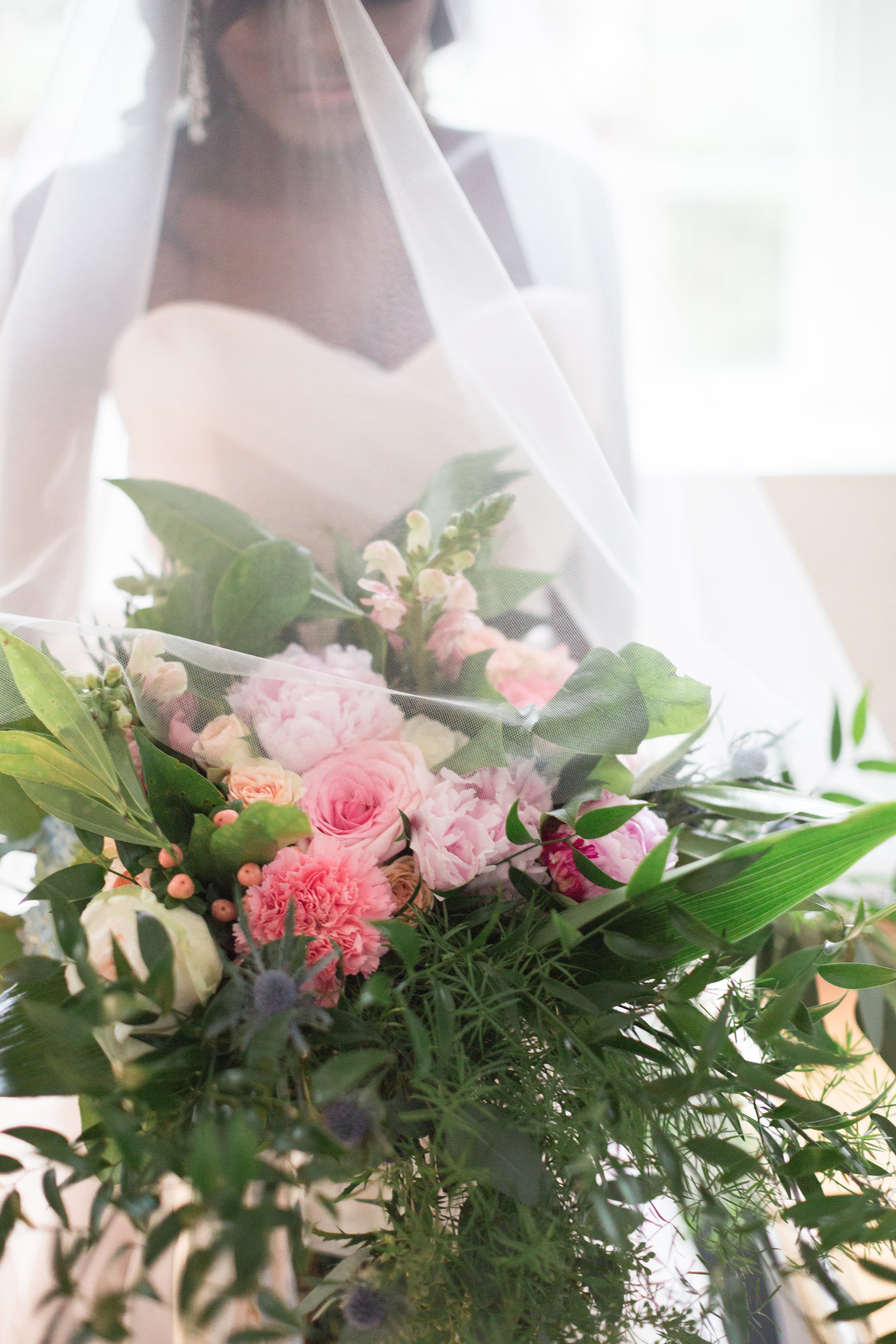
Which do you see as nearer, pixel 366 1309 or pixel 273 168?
pixel 366 1309

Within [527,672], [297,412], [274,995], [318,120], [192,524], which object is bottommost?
[274,995]

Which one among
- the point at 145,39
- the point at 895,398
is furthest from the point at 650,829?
the point at 895,398

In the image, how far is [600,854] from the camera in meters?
0.35

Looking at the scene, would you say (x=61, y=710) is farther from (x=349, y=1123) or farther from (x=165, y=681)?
(x=349, y=1123)

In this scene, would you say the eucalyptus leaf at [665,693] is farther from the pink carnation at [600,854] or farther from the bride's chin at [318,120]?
the bride's chin at [318,120]

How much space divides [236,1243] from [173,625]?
0.26 metres

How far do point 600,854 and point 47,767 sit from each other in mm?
219

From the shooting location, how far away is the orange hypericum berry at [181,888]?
1.03 ft

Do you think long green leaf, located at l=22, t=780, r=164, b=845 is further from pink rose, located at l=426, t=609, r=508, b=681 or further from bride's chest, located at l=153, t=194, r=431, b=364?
bride's chest, located at l=153, t=194, r=431, b=364

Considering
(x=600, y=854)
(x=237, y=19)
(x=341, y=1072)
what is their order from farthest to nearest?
(x=237, y=19) → (x=600, y=854) → (x=341, y=1072)

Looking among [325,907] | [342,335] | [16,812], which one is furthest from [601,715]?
[342,335]

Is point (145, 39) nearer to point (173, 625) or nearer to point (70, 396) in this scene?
point (70, 396)

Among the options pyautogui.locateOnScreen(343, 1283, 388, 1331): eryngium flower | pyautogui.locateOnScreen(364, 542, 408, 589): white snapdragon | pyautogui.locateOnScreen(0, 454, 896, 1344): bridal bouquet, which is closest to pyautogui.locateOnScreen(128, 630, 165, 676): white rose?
pyautogui.locateOnScreen(0, 454, 896, 1344): bridal bouquet

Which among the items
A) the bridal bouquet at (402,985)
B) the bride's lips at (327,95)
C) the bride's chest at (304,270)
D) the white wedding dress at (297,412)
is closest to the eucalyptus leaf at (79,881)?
the bridal bouquet at (402,985)
